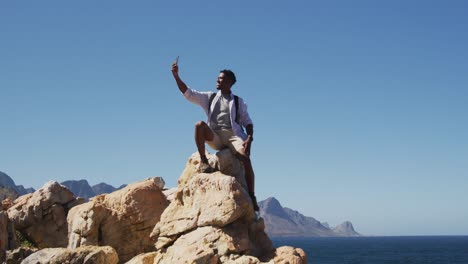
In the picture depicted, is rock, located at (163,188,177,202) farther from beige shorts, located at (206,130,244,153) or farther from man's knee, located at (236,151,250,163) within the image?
man's knee, located at (236,151,250,163)

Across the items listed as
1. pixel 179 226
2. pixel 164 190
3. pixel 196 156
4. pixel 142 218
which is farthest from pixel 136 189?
pixel 179 226

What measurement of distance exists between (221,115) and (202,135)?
0.94 metres

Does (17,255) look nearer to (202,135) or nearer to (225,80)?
(202,135)

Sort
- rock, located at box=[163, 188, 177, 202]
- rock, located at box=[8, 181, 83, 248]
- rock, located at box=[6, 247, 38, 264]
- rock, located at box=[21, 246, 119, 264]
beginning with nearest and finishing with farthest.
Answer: rock, located at box=[21, 246, 119, 264] < rock, located at box=[6, 247, 38, 264] < rock, located at box=[163, 188, 177, 202] < rock, located at box=[8, 181, 83, 248]

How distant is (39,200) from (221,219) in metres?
12.5

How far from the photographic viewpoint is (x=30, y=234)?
72.7 ft

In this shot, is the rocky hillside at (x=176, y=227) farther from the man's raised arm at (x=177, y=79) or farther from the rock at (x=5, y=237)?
the man's raised arm at (x=177, y=79)

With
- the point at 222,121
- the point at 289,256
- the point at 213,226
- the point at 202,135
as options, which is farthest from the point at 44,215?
the point at 289,256

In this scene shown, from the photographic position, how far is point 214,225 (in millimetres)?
13172

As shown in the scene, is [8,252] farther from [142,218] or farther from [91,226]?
[142,218]

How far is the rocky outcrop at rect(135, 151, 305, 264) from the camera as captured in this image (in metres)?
12.6

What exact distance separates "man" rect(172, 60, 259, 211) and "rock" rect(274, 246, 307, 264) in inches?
81.2

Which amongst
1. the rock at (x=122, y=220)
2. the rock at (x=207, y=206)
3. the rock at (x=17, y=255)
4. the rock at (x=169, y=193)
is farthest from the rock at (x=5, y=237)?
the rock at (x=169, y=193)

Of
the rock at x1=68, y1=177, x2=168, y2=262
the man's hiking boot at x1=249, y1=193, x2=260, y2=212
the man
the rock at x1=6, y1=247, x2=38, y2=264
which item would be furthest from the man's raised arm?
the rock at x1=6, y1=247, x2=38, y2=264
